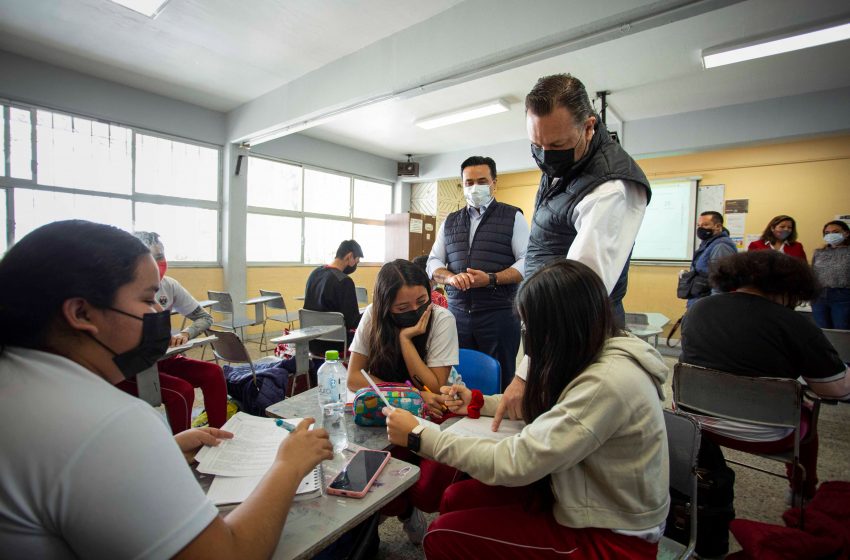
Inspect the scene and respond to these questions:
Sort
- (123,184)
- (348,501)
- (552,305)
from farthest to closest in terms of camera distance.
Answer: (123,184), (552,305), (348,501)

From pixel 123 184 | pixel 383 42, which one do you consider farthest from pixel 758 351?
pixel 123 184

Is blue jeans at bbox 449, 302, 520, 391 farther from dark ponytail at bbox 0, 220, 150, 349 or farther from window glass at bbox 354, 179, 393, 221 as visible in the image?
window glass at bbox 354, 179, 393, 221

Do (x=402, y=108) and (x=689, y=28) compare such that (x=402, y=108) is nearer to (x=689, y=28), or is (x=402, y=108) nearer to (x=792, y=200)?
(x=689, y=28)

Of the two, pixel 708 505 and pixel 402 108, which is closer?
pixel 708 505

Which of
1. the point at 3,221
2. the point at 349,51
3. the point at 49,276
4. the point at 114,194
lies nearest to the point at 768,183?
the point at 349,51

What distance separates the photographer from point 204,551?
1.95 feet

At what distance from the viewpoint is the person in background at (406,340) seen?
66.8 inches

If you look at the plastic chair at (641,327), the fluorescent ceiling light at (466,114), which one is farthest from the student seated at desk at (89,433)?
the fluorescent ceiling light at (466,114)

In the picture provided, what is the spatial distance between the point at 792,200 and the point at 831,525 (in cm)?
557

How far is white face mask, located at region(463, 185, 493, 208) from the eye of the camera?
2396 millimetres

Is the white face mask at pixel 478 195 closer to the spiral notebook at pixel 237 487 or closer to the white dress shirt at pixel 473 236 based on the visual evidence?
the white dress shirt at pixel 473 236

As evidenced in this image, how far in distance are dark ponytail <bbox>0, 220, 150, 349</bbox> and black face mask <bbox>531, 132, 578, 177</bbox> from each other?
4.08 ft

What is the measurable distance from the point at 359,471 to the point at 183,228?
5533mm

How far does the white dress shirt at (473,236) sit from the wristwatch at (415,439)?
1291 mm
